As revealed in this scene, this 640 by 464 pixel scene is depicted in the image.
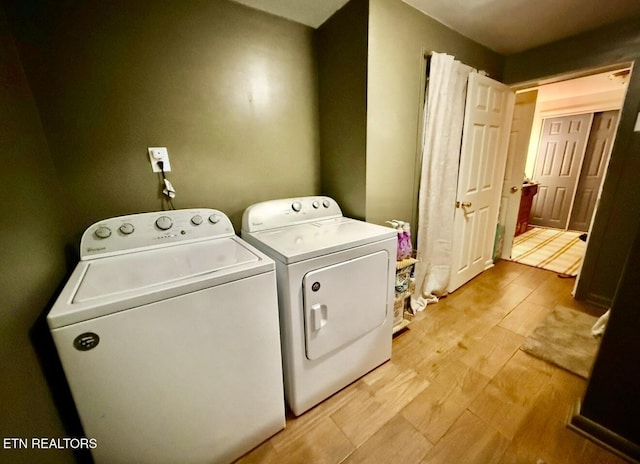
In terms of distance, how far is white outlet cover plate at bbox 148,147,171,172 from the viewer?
4.46 feet

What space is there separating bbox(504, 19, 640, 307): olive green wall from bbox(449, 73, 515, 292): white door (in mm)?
380

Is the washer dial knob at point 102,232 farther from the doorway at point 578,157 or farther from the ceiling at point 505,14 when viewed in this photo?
the doorway at point 578,157

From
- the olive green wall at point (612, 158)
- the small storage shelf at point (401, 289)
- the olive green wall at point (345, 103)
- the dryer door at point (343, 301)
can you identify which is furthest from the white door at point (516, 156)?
the dryer door at point (343, 301)

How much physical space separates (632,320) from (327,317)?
125 cm

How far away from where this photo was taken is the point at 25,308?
74 centimetres

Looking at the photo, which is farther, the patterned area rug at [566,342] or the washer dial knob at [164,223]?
the patterned area rug at [566,342]

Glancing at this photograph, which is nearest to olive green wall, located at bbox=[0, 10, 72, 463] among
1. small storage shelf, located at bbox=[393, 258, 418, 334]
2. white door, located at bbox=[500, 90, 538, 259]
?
small storage shelf, located at bbox=[393, 258, 418, 334]

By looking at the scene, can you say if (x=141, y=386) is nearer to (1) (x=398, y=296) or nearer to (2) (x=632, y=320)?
(1) (x=398, y=296)

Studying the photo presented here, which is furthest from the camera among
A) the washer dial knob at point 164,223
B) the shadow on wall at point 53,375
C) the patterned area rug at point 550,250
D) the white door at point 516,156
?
the patterned area rug at point 550,250

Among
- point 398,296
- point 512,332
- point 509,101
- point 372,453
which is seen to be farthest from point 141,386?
point 509,101

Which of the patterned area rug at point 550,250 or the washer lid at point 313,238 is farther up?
the washer lid at point 313,238

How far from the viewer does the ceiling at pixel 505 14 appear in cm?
155

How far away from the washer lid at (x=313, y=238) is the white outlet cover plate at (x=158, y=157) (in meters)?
0.62

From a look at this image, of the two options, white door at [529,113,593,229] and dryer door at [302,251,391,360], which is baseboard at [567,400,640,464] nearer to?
dryer door at [302,251,391,360]
